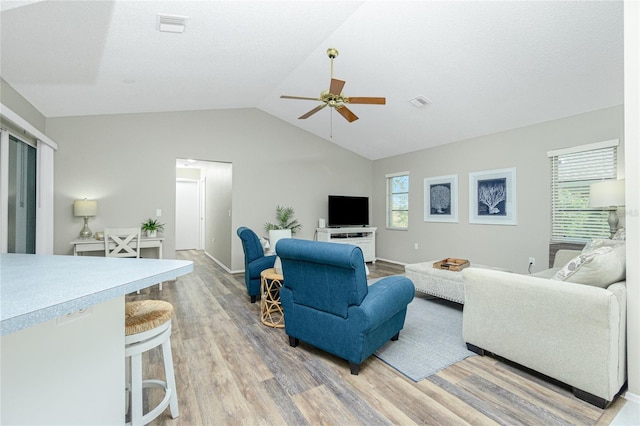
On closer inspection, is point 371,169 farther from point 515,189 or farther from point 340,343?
point 340,343

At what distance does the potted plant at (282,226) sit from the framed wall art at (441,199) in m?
2.64

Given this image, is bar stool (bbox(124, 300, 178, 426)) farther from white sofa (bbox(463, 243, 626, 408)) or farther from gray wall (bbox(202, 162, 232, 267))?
gray wall (bbox(202, 162, 232, 267))

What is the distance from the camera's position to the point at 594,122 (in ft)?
12.2

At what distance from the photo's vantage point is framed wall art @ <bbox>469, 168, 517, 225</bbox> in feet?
15.0

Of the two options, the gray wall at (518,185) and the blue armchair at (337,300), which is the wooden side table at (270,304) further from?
the gray wall at (518,185)

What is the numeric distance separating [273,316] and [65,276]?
2387 millimetres

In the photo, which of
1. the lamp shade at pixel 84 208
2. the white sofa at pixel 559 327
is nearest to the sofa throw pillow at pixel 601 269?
the white sofa at pixel 559 327

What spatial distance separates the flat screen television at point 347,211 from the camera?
6.34 m

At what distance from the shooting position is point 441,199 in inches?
220

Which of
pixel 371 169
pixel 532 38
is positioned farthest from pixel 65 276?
pixel 371 169

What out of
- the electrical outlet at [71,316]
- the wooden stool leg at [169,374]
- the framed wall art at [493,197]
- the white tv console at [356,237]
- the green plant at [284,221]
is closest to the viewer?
the electrical outlet at [71,316]

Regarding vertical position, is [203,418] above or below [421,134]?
below

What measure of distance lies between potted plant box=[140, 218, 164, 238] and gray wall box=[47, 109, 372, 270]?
4.6 inches

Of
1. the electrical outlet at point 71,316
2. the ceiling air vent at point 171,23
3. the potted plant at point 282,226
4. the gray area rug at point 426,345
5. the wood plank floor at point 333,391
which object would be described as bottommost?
the wood plank floor at point 333,391
